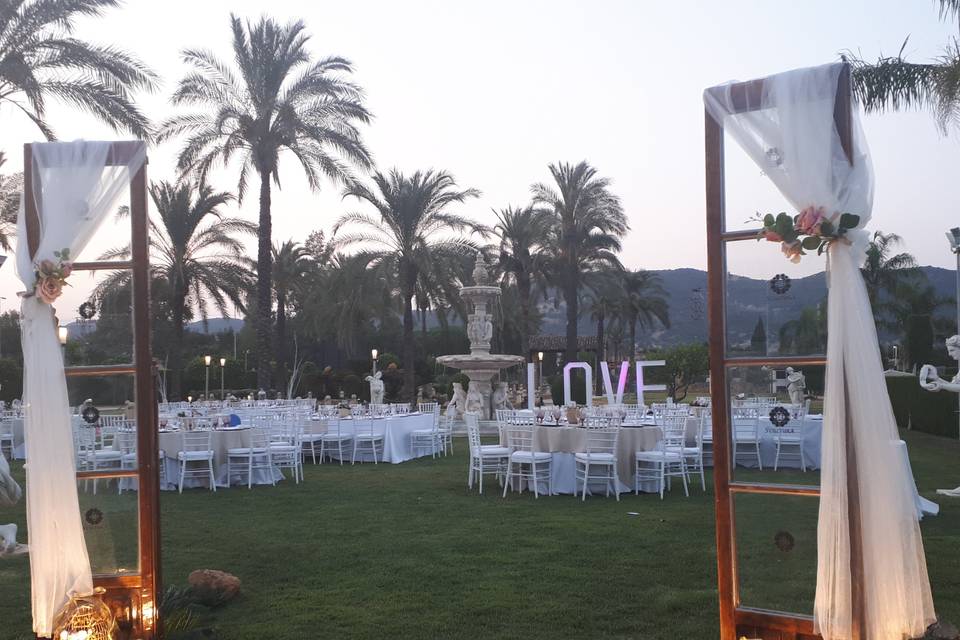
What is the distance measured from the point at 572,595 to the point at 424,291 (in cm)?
2078

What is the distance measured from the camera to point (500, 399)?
2156cm

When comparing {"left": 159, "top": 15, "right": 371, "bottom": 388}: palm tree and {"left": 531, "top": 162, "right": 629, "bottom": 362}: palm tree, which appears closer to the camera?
{"left": 159, "top": 15, "right": 371, "bottom": 388}: palm tree

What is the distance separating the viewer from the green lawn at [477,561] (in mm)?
4895

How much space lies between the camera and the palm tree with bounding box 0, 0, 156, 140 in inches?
495

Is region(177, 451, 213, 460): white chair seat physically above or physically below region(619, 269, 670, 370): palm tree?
below

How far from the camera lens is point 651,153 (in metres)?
13.5

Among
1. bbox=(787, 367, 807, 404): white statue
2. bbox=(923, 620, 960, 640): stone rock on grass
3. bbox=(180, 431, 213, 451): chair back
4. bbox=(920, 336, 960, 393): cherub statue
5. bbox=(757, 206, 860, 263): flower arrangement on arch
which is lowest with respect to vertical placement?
bbox=(923, 620, 960, 640): stone rock on grass

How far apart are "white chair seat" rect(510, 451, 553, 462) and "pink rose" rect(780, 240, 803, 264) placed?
6.02 m

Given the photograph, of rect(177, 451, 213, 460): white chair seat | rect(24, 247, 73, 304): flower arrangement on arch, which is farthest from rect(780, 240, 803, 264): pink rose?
rect(177, 451, 213, 460): white chair seat

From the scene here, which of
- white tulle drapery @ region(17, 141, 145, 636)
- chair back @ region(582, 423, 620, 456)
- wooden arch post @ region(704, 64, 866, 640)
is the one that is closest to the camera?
wooden arch post @ region(704, 64, 866, 640)

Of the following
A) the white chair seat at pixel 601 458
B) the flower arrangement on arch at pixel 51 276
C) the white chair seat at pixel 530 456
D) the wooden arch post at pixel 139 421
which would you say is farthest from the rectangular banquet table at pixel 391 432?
the flower arrangement on arch at pixel 51 276

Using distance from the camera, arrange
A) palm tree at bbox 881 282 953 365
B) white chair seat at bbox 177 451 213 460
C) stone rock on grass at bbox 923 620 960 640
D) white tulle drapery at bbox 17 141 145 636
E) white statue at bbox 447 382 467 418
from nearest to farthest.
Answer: stone rock on grass at bbox 923 620 960 640 < white tulle drapery at bbox 17 141 145 636 < white chair seat at bbox 177 451 213 460 < white statue at bbox 447 382 467 418 < palm tree at bbox 881 282 953 365

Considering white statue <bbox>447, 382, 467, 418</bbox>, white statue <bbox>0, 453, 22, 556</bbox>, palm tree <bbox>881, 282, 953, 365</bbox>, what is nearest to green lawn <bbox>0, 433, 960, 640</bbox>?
white statue <bbox>0, 453, 22, 556</bbox>

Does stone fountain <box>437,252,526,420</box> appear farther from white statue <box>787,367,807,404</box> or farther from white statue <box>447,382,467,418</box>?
white statue <box>787,367,807,404</box>
